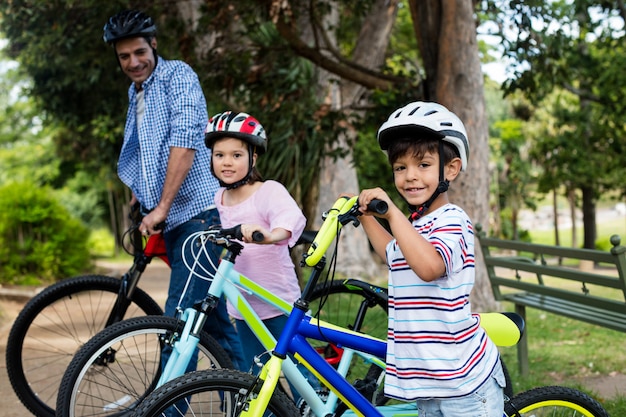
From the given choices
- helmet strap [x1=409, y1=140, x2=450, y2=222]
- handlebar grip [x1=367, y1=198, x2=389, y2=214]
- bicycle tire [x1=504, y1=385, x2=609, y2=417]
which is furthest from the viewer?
bicycle tire [x1=504, y1=385, x2=609, y2=417]

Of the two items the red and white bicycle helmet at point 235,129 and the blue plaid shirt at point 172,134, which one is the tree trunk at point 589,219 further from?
the red and white bicycle helmet at point 235,129

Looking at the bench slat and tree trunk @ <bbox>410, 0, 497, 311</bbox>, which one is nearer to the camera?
the bench slat

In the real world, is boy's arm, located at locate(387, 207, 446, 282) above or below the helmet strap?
below

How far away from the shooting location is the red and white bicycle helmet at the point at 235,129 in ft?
12.4

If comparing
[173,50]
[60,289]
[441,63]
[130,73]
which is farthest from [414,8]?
[60,289]

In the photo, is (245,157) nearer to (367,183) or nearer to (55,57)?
(55,57)

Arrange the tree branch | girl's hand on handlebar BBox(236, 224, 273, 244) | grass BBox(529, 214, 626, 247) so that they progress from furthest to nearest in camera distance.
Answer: grass BBox(529, 214, 626, 247) → the tree branch → girl's hand on handlebar BBox(236, 224, 273, 244)

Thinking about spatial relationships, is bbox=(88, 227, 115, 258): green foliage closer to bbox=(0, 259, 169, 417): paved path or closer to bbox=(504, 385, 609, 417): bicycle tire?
bbox=(0, 259, 169, 417): paved path

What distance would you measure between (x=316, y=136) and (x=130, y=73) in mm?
4536

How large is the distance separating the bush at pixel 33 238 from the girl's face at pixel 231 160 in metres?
8.21

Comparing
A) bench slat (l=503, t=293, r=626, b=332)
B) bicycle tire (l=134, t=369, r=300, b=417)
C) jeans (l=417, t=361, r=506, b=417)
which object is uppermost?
bicycle tire (l=134, t=369, r=300, b=417)

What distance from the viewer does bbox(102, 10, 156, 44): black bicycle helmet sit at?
14.3ft

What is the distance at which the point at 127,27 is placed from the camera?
14.4ft

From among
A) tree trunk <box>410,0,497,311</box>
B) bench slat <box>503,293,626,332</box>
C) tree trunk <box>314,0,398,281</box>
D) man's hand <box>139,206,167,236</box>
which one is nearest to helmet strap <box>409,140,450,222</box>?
man's hand <box>139,206,167,236</box>
